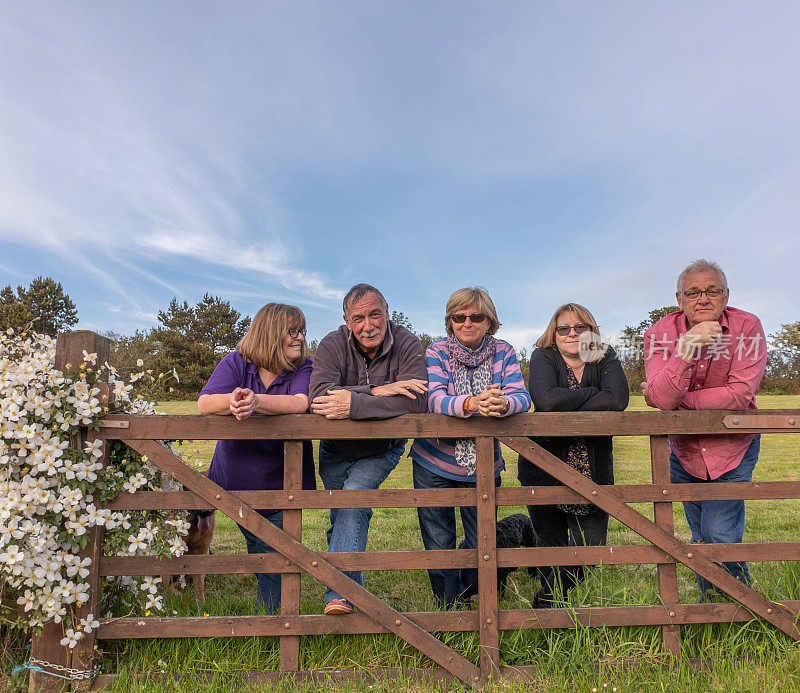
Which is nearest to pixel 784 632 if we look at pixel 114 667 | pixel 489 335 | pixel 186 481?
pixel 489 335

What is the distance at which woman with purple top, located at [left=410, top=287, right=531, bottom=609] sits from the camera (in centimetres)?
352

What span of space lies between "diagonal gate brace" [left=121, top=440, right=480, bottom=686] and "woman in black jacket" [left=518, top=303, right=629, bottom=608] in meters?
0.79

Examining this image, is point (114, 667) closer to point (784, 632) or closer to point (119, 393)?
point (119, 393)

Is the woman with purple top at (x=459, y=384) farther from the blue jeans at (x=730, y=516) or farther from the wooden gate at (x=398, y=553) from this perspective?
the blue jeans at (x=730, y=516)

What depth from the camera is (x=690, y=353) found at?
3379 millimetres

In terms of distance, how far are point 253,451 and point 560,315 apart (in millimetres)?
2341

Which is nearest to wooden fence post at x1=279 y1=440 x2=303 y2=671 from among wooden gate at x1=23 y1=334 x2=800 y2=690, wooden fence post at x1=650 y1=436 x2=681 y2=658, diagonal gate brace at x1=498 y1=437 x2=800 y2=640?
wooden gate at x1=23 y1=334 x2=800 y2=690

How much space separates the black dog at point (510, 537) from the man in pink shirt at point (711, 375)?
1304 mm

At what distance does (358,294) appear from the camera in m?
3.67

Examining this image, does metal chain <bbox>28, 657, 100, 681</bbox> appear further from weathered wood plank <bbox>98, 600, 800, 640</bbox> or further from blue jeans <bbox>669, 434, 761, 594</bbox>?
blue jeans <bbox>669, 434, 761, 594</bbox>

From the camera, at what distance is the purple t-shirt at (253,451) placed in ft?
12.2

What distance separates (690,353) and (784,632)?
6.08ft

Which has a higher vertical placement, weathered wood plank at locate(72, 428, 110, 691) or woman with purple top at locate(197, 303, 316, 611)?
woman with purple top at locate(197, 303, 316, 611)

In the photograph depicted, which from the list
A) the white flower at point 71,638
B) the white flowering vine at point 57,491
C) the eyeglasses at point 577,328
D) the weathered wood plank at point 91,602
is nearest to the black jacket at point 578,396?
the eyeglasses at point 577,328
